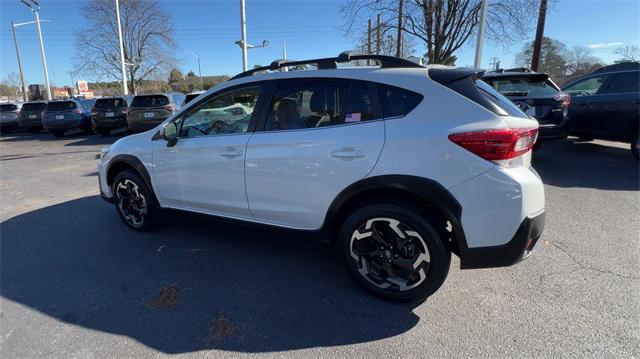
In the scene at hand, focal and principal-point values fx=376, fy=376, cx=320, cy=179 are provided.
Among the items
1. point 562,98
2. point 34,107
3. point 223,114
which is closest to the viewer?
point 223,114

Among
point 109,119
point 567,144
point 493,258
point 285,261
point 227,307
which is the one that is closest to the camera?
point 493,258

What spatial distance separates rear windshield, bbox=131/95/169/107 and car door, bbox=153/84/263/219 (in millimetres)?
10032

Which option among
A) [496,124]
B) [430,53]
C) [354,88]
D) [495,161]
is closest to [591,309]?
[495,161]

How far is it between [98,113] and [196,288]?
13997mm

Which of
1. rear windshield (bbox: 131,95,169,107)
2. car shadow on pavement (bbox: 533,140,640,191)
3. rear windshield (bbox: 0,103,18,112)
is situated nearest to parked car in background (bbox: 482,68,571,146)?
car shadow on pavement (bbox: 533,140,640,191)

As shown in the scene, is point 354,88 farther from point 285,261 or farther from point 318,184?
point 285,261

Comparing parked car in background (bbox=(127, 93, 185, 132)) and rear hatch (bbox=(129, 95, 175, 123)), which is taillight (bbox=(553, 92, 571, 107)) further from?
rear hatch (bbox=(129, 95, 175, 123))

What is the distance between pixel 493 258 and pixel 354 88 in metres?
1.60

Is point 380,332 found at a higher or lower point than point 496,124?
lower

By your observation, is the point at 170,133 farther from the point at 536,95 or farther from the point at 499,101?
the point at 536,95

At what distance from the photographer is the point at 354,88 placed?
292 centimetres

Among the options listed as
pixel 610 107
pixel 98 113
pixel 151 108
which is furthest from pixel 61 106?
pixel 610 107

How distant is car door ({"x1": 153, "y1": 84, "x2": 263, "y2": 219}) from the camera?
342cm

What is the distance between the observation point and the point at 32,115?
17.3 m
